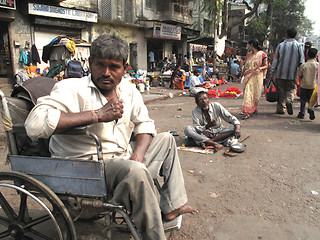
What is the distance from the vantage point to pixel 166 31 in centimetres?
1977

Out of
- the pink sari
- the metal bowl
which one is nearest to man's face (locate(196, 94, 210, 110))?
the metal bowl

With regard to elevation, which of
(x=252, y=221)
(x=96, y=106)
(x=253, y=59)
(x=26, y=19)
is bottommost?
(x=252, y=221)

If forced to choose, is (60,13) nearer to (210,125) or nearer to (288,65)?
(288,65)

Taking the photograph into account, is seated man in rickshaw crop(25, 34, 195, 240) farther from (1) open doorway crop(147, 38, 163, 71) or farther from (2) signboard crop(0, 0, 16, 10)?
(1) open doorway crop(147, 38, 163, 71)

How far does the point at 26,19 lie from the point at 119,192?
40.9 ft

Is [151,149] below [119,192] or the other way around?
the other way around

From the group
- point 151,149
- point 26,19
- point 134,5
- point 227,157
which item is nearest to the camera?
point 151,149

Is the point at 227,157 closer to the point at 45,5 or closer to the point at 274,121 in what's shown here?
the point at 274,121

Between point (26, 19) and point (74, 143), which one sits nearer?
point (74, 143)

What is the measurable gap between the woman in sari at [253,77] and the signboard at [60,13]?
30.7ft

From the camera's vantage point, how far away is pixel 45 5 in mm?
11883

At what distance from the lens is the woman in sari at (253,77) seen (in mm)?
6496

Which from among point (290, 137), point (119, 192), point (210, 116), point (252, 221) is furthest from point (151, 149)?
point (290, 137)

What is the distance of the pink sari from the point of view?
6.54 m
